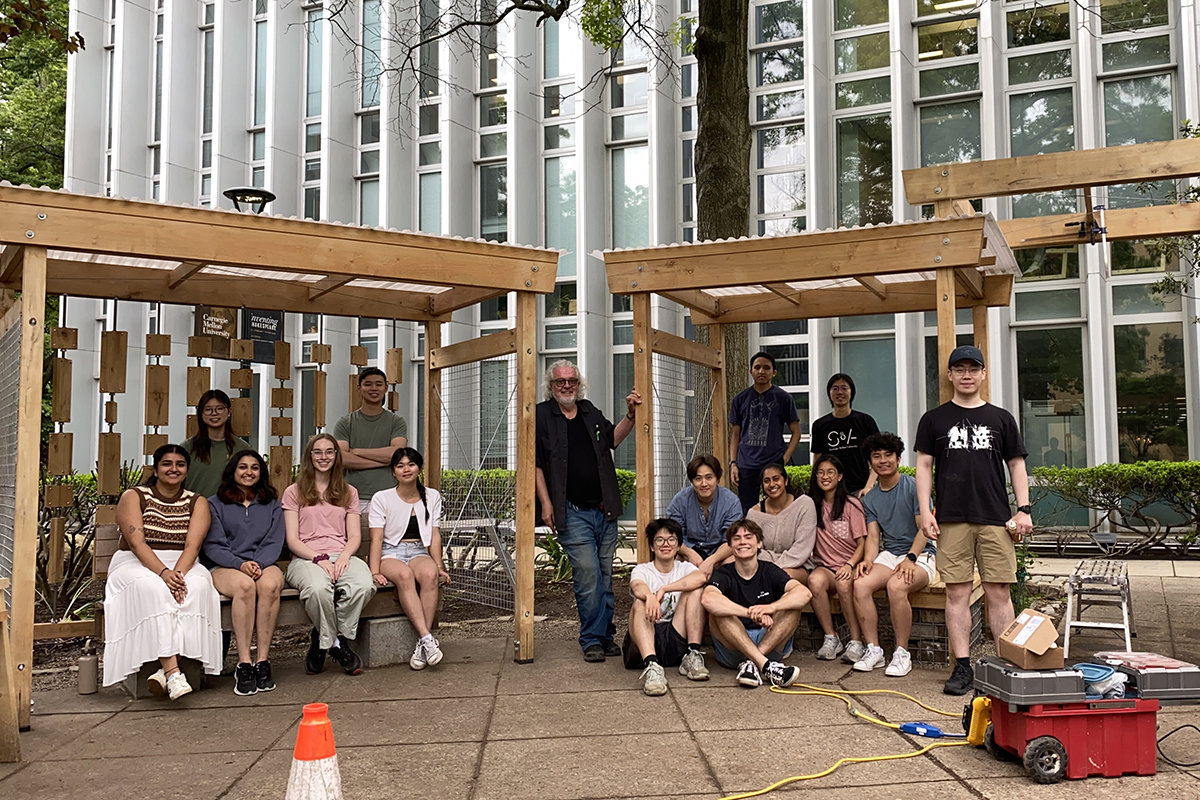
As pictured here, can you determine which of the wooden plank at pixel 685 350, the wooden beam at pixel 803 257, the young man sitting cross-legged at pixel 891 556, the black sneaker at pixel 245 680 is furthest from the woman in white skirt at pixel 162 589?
the young man sitting cross-legged at pixel 891 556

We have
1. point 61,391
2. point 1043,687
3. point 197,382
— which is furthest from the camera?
point 197,382

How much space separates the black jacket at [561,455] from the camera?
252 inches

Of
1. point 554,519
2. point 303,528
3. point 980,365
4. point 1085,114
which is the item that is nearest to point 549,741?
point 554,519

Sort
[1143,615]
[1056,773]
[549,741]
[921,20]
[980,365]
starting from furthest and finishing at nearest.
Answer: [921,20] < [1143,615] < [980,365] < [549,741] < [1056,773]

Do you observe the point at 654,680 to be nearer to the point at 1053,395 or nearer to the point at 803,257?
the point at 803,257


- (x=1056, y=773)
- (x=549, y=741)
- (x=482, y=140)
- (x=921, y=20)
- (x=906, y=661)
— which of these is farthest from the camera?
(x=482, y=140)

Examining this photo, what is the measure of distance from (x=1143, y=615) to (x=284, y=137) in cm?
1424

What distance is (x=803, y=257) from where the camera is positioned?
628 cm

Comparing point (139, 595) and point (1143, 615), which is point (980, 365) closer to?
point (1143, 615)

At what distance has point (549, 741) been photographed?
176 inches

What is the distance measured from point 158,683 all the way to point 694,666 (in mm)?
2856

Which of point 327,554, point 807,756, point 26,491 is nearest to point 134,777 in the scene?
point 26,491

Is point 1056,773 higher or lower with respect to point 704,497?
lower

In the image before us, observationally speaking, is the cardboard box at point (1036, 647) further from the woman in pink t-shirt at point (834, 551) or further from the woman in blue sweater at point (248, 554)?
the woman in blue sweater at point (248, 554)
